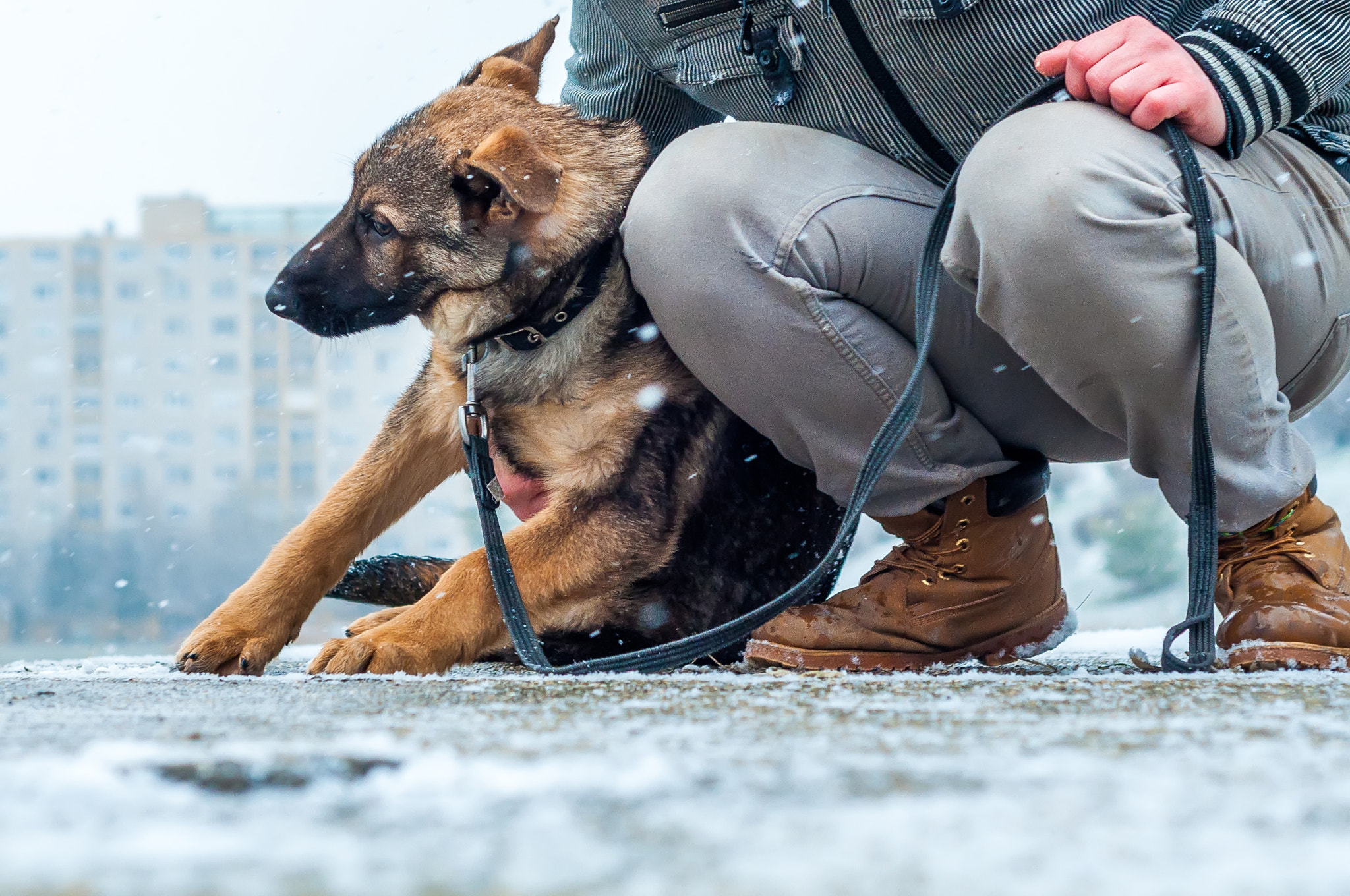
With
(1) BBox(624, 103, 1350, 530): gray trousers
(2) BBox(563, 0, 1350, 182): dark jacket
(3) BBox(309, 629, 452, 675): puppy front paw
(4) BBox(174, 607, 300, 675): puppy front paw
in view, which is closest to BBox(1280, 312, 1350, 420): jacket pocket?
(1) BBox(624, 103, 1350, 530): gray trousers

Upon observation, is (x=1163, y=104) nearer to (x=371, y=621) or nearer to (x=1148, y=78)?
(x=1148, y=78)

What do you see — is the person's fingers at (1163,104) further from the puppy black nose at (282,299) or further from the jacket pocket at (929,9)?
the puppy black nose at (282,299)

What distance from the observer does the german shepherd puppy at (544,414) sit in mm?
1769

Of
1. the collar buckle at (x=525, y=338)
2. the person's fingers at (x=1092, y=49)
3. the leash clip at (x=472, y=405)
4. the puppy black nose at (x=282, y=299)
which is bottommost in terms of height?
the leash clip at (x=472, y=405)

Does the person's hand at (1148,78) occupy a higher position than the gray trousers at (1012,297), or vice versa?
the person's hand at (1148,78)

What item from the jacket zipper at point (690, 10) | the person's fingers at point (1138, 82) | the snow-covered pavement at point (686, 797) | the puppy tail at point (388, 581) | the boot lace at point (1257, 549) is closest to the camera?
the snow-covered pavement at point (686, 797)

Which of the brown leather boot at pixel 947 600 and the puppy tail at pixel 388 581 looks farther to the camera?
the puppy tail at pixel 388 581

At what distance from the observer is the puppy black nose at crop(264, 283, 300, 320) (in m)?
1.83

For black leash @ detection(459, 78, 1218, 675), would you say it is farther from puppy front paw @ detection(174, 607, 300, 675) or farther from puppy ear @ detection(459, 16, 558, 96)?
puppy ear @ detection(459, 16, 558, 96)

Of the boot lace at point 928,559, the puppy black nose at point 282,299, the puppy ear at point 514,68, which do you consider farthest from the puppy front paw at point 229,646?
the puppy ear at point 514,68

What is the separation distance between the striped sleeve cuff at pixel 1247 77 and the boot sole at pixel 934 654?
0.78 meters

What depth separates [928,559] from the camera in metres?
1.62

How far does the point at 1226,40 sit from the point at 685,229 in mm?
774

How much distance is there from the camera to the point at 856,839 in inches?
18.6
